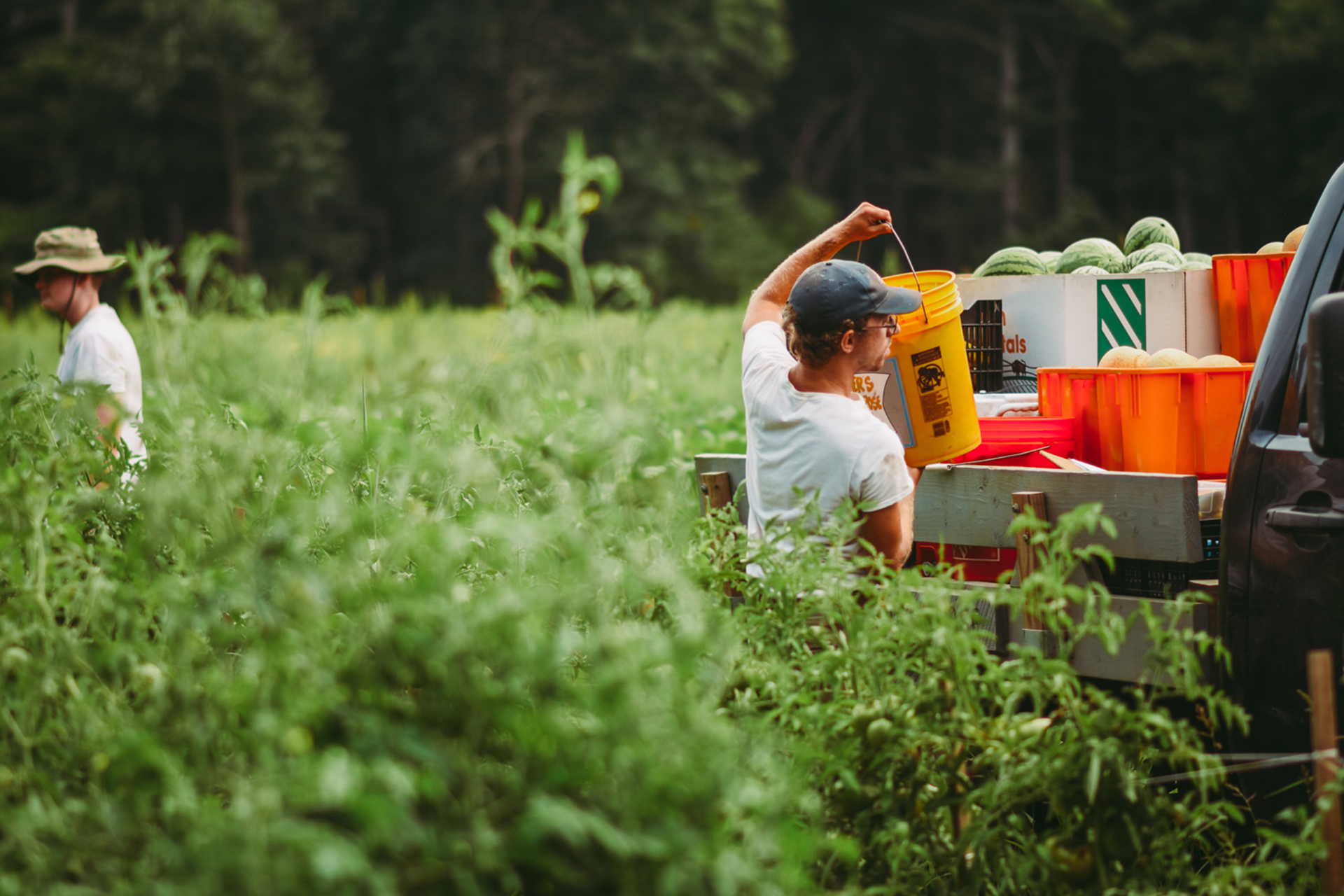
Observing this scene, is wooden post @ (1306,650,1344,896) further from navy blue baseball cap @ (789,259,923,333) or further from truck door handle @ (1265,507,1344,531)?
navy blue baseball cap @ (789,259,923,333)

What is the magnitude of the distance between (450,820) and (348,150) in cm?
4229

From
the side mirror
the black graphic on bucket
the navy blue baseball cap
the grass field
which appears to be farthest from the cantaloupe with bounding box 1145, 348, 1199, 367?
the side mirror

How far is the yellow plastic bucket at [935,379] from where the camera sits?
3385 millimetres

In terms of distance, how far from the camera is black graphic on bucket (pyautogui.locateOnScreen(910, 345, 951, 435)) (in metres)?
3.39

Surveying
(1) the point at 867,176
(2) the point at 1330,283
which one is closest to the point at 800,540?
(2) the point at 1330,283

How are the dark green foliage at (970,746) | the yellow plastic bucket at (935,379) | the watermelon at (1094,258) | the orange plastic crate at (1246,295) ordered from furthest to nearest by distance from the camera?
the watermelon at (1094,258)
the orange plastic crate at (1246,295)
the yellow plastic bucket at (935,379)
the dark green foliage at (970,746)

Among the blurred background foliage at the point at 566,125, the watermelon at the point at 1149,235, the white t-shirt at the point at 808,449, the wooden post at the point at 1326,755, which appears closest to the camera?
the wooden post at the point at 1326,755

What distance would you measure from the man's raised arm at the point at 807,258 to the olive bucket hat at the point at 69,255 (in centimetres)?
318

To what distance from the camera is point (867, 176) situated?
50.2m

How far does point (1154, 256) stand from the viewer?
429 centimetres

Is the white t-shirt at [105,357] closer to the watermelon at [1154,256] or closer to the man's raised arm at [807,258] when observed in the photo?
the man's raised arm at [807,258]

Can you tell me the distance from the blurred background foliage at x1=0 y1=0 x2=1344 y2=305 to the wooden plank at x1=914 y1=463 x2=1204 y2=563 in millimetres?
26020

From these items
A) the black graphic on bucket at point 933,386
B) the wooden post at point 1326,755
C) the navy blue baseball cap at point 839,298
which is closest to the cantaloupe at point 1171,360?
the black graphic on bucket at point 933,386

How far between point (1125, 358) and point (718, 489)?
140 cm
